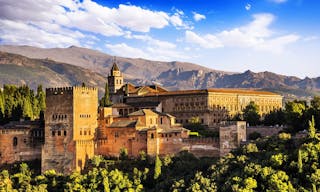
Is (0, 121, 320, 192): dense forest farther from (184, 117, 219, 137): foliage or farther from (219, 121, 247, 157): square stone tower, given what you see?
(184, 117, 219, 137): foliage

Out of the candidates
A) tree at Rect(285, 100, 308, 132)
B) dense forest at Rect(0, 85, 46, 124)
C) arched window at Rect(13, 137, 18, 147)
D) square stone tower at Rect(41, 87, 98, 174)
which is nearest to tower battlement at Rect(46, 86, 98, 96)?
square stone tower at Rect(41, 87, 98, 174)

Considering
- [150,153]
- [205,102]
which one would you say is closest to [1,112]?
[150,153]

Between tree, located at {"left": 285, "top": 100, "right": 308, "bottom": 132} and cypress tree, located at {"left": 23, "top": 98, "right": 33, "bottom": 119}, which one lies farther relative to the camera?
cypress tree, located at {"left": 23, "top": 98, "right": 33, "bottom": 119}

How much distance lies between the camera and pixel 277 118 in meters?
59.2

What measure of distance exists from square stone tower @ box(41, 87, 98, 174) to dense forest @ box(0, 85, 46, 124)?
9.63 m

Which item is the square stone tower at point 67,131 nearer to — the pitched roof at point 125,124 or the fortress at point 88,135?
the fortress at point 88,135

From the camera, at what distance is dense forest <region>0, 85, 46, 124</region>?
63406mm

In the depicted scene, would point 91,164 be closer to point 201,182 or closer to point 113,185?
point 113,185

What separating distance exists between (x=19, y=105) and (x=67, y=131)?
15.5m

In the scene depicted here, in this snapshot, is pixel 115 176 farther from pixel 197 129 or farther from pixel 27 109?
pixel 27 109

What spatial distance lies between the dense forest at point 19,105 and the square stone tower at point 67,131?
31.6ft

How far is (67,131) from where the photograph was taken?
51.9 m

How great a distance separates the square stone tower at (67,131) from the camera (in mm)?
51719

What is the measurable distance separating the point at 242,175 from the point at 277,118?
1823 cm
